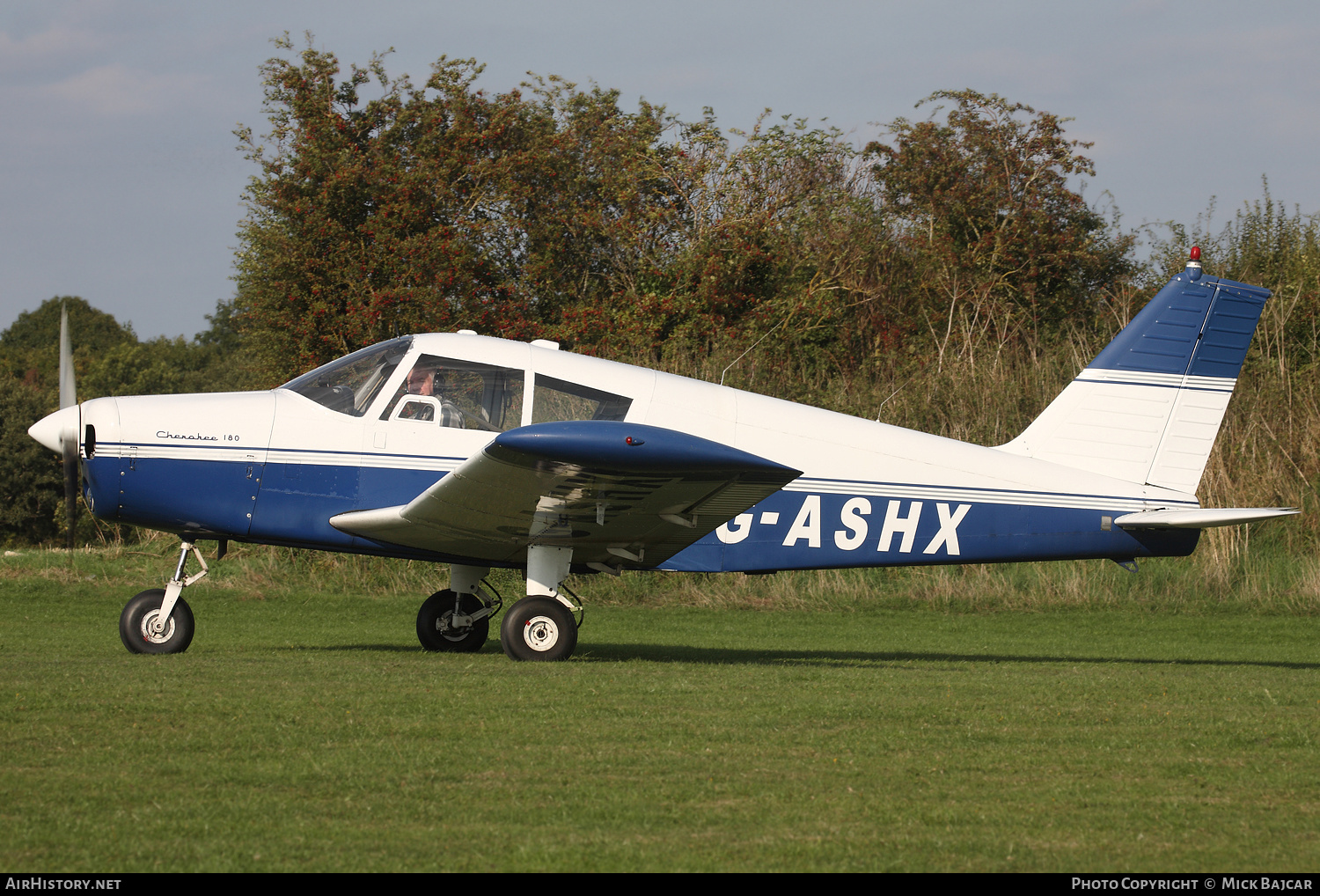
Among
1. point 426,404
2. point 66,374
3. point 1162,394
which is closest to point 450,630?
point 426,404

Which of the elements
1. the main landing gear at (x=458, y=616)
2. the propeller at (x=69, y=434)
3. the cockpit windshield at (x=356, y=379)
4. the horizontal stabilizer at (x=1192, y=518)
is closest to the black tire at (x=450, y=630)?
the main landing gear at (x=458, y=616)

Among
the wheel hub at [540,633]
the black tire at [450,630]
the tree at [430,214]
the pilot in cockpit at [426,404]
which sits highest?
the tree at [430,214]

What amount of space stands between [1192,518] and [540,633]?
4.58 metres

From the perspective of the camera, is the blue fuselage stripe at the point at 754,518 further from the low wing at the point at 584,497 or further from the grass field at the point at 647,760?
the grass field at the point at 647,760

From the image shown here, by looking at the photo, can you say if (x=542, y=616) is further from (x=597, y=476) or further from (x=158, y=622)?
(x=158, y=622)

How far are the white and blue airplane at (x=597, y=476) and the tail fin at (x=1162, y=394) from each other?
0.01 metres

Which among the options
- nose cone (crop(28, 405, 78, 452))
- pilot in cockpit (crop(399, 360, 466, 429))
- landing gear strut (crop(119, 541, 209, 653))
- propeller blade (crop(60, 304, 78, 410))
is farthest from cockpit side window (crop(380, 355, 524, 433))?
propeller blade (crop(60, 304, 78, 410))

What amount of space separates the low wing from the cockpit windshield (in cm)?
78

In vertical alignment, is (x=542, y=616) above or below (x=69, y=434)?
below

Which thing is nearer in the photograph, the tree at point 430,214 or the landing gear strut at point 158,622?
the landing gear strut at point 158,622

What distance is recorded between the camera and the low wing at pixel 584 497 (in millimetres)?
6824

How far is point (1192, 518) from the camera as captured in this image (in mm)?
8656

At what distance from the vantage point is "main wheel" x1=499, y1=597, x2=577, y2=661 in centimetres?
817

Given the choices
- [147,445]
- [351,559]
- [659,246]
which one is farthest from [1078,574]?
[659,246]
